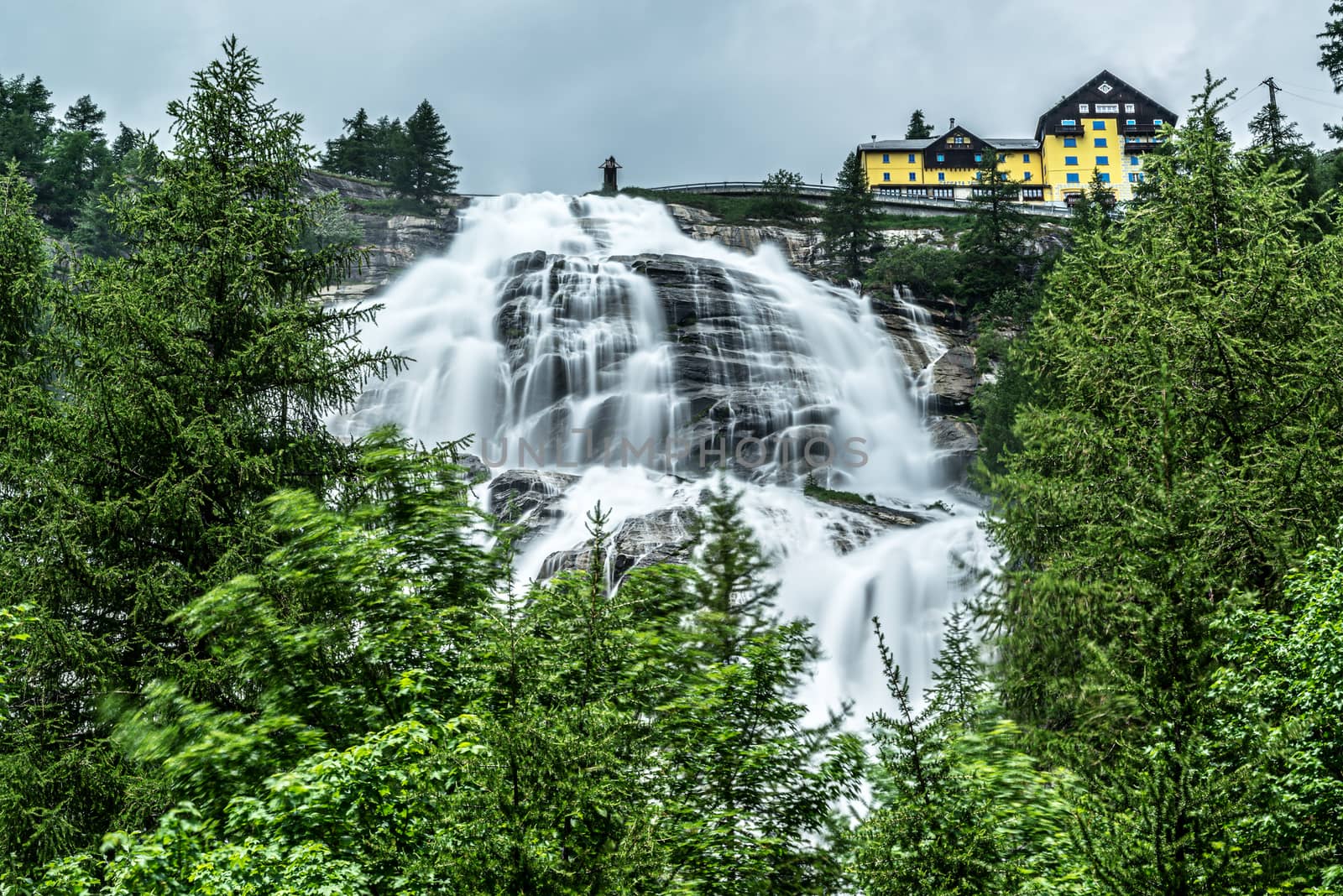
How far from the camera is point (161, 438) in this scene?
34.6ft

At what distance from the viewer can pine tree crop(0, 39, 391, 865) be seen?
9.20 meters

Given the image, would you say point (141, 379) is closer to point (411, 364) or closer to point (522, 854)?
point (522, 854)

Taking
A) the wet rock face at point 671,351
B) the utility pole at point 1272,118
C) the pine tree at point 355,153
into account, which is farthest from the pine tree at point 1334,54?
the pine tree at point 355,153

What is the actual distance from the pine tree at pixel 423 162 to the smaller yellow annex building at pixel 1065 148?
147 ft

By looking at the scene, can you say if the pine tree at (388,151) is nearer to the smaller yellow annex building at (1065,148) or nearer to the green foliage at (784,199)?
the green foliage at (784,199)

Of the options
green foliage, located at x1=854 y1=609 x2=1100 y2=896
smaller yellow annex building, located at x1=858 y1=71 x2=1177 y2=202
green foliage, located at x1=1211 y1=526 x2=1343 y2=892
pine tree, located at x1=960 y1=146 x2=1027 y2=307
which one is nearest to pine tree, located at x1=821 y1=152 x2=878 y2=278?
pine tree, located at x1=960 y1=146 x2=1027 y2=307

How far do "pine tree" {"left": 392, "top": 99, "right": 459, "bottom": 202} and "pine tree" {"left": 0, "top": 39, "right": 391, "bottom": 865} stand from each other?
5956 cm

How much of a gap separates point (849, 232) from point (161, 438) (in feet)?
172

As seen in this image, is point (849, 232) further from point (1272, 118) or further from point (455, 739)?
point (455, 739)

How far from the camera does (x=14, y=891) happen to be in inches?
261

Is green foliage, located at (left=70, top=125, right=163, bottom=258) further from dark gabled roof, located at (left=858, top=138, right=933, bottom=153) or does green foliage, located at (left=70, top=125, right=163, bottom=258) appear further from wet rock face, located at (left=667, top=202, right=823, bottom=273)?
dark gabled roof, located at (left=858, top=138, right=933, bottom=153)

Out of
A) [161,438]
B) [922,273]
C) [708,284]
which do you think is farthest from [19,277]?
[922,273]

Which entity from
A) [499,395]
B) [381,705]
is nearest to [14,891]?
[381,705]

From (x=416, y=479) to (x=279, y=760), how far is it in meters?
2.76
